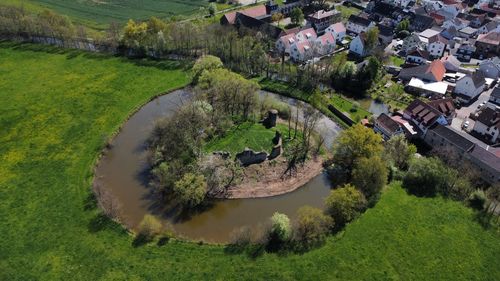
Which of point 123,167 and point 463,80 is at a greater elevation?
point 463,80

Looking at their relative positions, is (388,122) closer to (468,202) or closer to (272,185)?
(468,202)

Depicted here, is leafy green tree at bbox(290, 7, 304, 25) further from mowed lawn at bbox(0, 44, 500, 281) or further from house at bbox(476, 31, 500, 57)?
mowed lawn at bbox(0, 44, 500, 281)

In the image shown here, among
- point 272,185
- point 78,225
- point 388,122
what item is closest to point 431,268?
point 272,185

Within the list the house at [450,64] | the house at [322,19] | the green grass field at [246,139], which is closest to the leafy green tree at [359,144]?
the green grass field at [246,139]

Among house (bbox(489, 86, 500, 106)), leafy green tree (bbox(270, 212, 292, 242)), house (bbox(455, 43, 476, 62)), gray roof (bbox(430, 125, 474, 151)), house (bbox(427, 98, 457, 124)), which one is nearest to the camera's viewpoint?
leafy green tree (bbox(270, 212, 292, 242))

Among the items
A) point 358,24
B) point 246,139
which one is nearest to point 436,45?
point 358,24

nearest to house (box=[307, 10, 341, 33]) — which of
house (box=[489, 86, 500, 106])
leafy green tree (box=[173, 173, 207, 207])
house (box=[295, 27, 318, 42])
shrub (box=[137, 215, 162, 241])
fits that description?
house (box=[295, 27, 318, 42])
